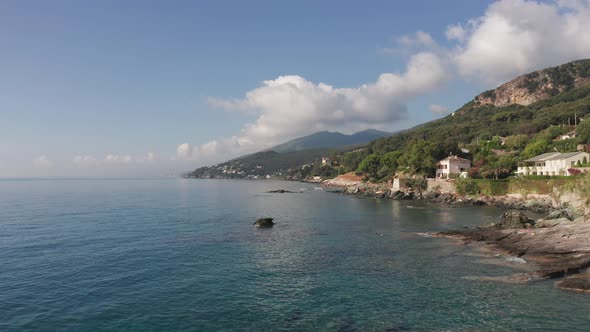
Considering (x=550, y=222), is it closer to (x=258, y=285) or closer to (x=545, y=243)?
(x=545, y=243)

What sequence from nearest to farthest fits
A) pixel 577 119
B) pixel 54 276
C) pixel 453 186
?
pixel 54 276 → pixel 453 186 → pixel 577 119

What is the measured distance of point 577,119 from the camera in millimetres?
155875

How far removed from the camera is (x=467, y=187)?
99.2m

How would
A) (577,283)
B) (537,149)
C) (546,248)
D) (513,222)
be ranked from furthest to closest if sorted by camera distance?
(537,149) < (513,222) < (546,248) < (577,283)

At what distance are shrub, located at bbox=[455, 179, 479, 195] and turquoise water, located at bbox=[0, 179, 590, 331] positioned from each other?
169 feet

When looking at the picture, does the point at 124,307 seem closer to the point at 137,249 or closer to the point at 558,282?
the point at 137,249

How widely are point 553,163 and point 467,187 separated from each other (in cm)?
2175

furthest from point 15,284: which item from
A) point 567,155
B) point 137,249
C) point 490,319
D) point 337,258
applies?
Answer: point 567,155

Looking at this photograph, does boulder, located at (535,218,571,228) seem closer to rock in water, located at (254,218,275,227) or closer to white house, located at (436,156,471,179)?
rock in water, located at (254,218,275,227)

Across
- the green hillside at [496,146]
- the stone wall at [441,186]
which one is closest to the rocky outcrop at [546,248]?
the stone wall at [441,186]

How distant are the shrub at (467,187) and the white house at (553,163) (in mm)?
16993

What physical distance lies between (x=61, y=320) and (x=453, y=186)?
332 feet

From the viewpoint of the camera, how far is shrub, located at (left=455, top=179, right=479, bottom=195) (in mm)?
97875

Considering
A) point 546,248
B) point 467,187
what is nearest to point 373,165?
point 467,187
